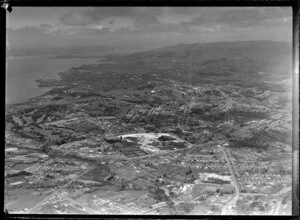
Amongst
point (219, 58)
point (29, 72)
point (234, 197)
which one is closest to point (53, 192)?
point (29, 72)

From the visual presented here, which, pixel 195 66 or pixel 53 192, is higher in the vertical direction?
pixel 195 66

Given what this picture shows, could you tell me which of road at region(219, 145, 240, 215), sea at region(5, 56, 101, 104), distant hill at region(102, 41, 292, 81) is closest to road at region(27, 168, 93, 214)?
sea at region(5, 56, 101, 104)

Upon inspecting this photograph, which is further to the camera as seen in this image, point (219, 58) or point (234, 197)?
point (219, 58)

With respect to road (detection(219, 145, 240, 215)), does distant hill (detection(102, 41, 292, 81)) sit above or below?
above

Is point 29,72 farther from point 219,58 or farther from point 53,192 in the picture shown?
point 219,58

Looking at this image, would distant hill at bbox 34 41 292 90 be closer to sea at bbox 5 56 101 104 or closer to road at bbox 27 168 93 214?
sea at bbox 5 56 101 104

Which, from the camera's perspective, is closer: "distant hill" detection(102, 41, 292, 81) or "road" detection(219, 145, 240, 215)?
"road" detection(219, 145, 240, 215)

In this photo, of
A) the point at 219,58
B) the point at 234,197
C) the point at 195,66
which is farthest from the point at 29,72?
the point at 234,197

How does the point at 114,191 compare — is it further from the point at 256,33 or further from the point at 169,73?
the point at 256,33

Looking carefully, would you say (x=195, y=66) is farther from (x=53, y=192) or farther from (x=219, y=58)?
(x=53, y=192)
